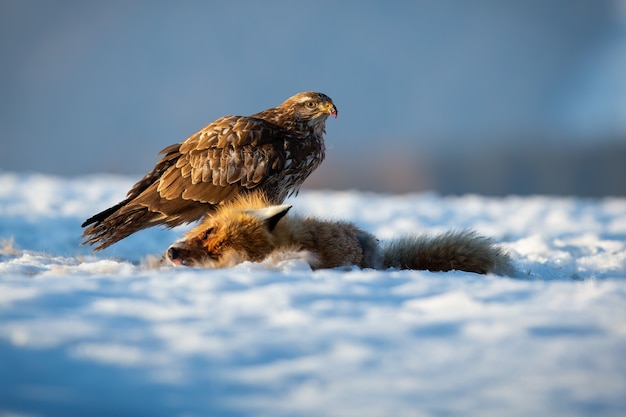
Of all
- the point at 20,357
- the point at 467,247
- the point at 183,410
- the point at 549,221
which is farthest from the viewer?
the point at 549,221

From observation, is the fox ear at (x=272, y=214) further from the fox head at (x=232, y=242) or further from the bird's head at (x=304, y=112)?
the bird's head at (x=304, y=112)

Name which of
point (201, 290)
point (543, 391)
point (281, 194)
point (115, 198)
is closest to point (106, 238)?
point (281, 194)

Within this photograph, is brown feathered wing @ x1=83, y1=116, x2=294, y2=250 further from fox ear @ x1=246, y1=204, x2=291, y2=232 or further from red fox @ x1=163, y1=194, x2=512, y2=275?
fox ear @ x1=246, y1=204, x2=291, y2=232

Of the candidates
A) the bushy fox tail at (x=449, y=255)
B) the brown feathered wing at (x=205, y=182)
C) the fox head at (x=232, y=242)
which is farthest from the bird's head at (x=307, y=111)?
the fox head at (x=232, y=242)

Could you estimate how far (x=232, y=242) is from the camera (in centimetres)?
474

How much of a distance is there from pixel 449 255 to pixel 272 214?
5.67 feet

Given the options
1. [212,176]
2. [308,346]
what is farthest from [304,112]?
[308,346]

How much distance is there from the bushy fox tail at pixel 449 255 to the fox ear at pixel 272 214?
1.28 m

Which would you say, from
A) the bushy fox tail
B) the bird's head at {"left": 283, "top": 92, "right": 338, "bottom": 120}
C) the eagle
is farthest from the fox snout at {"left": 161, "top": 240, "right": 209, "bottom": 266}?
the bird's head at {"left": 283, "top": 92, "right": 338, "bottom": 120}

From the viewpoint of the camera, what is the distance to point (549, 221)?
12992 mm

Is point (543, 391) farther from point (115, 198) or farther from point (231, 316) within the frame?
point (115, 198)

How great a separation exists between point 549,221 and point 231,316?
11069mm

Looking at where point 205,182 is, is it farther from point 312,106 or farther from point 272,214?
point 272,214

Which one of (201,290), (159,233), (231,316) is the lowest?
(231,316)
